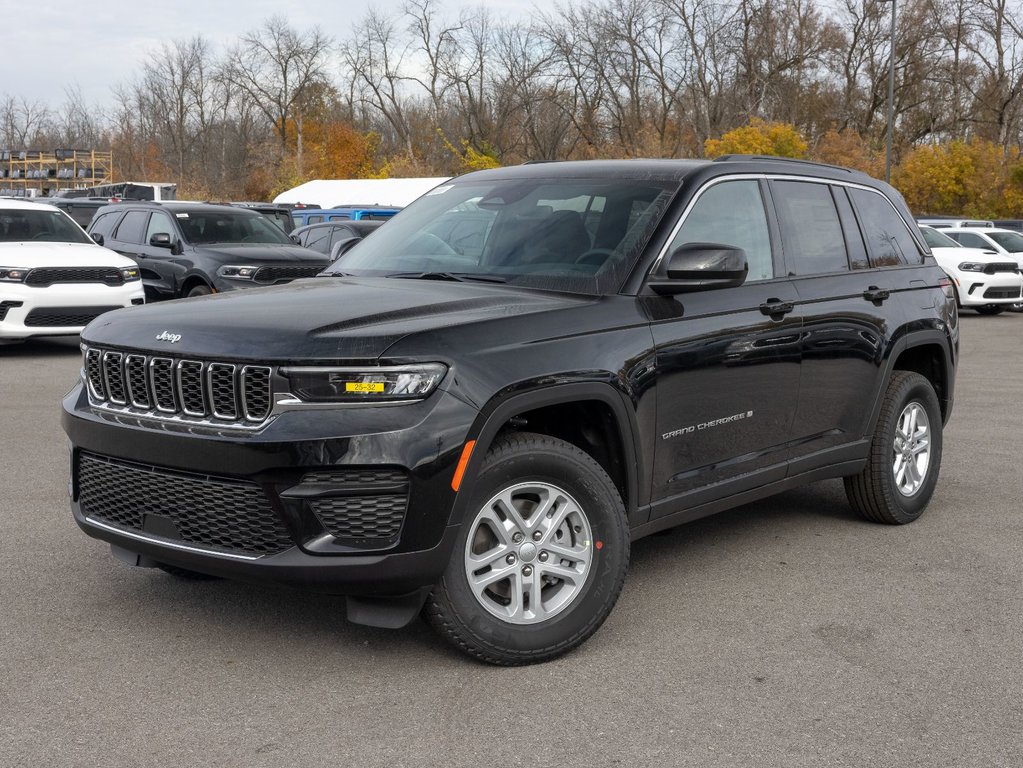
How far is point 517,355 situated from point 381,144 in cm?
7069

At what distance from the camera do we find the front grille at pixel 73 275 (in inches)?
531

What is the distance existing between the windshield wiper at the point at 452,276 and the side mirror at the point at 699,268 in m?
0.66

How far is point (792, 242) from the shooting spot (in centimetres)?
562

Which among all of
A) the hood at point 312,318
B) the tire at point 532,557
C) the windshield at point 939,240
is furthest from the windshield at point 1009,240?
the tire at point 532,557

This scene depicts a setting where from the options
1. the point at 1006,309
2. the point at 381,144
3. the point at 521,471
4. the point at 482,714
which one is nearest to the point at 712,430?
the point at 521,471

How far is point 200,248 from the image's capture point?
15.6 meters

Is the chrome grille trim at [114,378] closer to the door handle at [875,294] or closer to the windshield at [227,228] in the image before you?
the door handle at [875,294]

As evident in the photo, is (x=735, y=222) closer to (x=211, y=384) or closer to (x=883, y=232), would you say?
(x=883, y=232)

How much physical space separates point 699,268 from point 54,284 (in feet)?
35.1

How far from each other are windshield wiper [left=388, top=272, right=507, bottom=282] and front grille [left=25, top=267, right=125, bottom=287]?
373 inches

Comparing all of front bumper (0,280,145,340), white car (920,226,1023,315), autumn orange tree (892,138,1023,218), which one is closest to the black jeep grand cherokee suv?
front bumper (0,280,145,340)

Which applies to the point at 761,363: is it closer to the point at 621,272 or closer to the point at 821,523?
the point at 621,272

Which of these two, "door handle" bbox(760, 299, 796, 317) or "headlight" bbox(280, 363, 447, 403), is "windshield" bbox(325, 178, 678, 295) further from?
"headlight" bbox(280, 363, 447, 403)

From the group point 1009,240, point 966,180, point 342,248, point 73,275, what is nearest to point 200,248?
point 73,275
